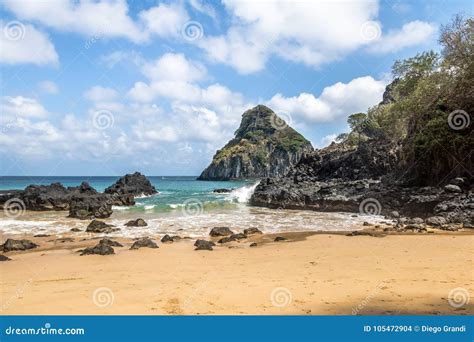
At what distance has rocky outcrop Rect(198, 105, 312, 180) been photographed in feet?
554

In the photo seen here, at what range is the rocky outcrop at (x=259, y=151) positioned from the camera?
169000mm

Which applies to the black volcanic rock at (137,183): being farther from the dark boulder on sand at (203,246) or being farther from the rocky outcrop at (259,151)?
the rocky outcrop at (259,151)

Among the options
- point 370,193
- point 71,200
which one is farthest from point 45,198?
point 370,193

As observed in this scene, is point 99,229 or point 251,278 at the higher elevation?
point 251,278

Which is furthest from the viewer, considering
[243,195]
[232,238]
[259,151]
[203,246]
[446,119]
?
[259,151]

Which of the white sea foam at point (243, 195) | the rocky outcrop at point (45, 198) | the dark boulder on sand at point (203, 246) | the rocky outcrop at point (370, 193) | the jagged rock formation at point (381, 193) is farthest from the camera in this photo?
the white sea foam at point (243, 195)

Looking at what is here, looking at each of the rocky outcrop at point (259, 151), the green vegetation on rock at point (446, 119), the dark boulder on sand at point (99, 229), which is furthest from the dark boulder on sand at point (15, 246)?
the rocky outcrop at point (259, 151)

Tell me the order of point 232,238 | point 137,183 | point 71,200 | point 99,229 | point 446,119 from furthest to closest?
point 137,183 < point 71,200 < point 446,119 < point 99,229 < point 232,238

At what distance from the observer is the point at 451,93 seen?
31.4 metres

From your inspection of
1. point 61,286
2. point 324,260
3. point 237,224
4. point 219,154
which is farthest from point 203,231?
point 219,154

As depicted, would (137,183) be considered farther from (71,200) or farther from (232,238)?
(232,238)

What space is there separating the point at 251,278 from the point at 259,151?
164 meters

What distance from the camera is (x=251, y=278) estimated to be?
9773mm

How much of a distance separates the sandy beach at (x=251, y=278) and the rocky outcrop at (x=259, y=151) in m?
147
